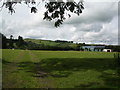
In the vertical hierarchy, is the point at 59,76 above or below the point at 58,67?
above

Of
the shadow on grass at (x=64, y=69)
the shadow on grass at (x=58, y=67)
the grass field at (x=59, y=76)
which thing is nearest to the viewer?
the grass field at (x=59, y=76)

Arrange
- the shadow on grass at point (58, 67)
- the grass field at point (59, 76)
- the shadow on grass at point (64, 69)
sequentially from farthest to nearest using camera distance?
the shadow on grass at point (58, 67) < the shadow on grass at point (64, 69) < the grass field at point (59, 76)

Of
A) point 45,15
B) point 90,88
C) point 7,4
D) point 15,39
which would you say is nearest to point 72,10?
point 45,15

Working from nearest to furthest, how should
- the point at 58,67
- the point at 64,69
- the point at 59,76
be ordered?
the point at 59,76 < the point at 64,69 < the point at 58,67

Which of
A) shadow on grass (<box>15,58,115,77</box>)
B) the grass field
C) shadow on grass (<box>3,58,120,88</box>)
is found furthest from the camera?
shadow on grass (<box>15,58,115,77</box>)

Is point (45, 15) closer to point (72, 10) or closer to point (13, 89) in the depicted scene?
point (72, 10)

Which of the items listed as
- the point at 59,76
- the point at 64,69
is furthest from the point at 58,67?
the point at 59,76

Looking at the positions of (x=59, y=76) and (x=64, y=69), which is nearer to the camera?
(x=59, y=76)

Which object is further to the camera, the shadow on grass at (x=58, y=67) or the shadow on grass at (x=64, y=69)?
the shadow on grass at (x=58, y=67)

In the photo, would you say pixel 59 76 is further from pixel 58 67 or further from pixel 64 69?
pixel 58 67

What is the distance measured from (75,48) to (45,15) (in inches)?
5505

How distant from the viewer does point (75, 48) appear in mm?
156500

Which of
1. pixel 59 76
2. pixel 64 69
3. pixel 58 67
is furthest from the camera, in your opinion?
pixel 58 67

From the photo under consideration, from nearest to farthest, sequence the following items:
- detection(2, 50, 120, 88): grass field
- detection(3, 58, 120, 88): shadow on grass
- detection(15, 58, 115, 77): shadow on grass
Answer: detection(2, 50, 120, 88): grass field
detection(3, 58, 120, 88): shadow on grass
detection(15, 58, 115, 77): shadow on grass
